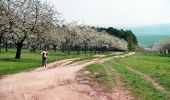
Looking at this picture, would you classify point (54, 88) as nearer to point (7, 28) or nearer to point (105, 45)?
point (7, 28)

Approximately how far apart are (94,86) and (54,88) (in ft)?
10.1

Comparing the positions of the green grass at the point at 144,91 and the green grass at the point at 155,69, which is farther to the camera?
the green grass at the point at 155,69

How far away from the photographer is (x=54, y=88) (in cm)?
2505

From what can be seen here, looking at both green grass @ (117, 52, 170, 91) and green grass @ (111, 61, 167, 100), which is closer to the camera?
green grass @ (111, 61, 167, 100)

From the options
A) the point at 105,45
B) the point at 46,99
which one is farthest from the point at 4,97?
the point at 105,45

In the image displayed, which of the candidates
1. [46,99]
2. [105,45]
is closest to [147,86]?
[46,99]

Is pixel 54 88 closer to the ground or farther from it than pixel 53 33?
closer to the ground

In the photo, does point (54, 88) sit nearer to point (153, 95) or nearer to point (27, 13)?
point (153, 95)

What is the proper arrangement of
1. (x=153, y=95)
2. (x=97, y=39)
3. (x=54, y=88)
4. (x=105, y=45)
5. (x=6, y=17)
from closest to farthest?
1. (x=153, y=95)
2. (x=54, y=88)
3. (x=6, y=17)
4. (x=97, y=39)
5. (x=105, y=45)

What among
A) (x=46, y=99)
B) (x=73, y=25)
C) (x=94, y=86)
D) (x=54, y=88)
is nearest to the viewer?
(x=46, y=99)

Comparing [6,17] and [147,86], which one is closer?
[147,86]

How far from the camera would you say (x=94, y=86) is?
2711 cm

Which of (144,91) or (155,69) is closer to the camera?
(144,91)

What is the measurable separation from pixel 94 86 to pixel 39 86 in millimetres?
3499
